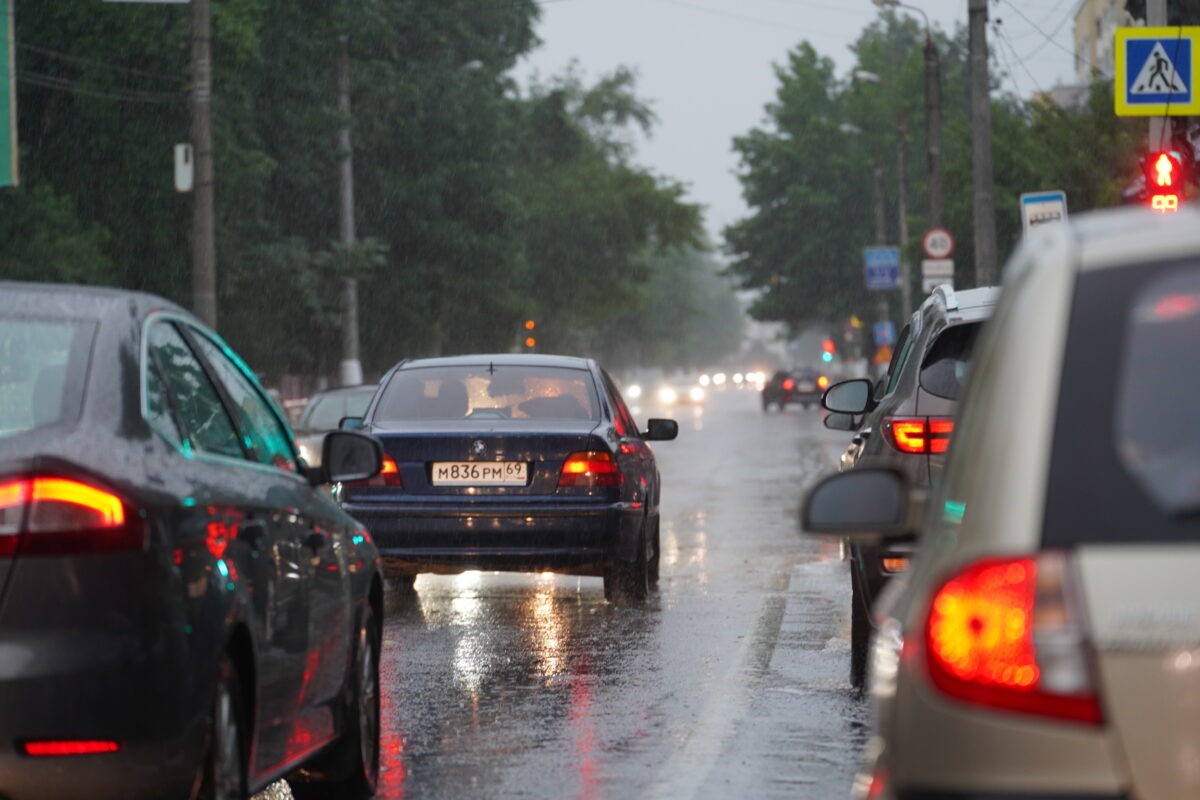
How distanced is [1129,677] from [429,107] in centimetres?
5810

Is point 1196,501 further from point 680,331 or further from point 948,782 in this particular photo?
point 680,331

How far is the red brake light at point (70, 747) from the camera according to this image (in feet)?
16.5

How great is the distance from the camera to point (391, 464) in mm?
13250

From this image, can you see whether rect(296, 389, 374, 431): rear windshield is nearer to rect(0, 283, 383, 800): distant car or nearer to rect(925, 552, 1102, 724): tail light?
rect(0, 283, 383, 800): distant car

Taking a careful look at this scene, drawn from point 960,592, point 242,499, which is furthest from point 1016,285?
point 242,499

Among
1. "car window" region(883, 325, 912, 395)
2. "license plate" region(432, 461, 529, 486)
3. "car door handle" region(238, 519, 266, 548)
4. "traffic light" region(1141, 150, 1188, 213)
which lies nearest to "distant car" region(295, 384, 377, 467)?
"traffic light" region(1141, 150, 1188, 213)

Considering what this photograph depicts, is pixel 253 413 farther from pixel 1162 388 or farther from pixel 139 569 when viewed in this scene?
pixel 1162 388

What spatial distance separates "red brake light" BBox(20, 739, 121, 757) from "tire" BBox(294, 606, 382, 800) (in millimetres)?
2095

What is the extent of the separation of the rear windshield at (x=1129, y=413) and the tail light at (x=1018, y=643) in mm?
71

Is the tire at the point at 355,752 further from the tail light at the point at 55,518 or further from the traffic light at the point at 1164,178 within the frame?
the traffic light at the point at 1164,178

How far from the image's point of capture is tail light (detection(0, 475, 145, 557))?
16.5ft

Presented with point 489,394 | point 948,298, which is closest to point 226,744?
point 948,298

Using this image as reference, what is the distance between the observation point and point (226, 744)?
5.60 m

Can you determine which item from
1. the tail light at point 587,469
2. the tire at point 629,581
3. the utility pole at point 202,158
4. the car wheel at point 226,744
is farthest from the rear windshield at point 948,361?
the utility pole at point 202,158
